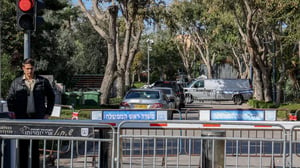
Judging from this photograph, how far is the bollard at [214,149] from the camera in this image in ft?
25.9

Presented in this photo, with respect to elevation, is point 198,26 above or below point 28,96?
above

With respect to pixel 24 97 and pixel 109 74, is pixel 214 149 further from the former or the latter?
pixel 109 74

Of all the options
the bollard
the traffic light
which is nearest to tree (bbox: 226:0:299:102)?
the traffic light

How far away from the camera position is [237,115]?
15.4 m

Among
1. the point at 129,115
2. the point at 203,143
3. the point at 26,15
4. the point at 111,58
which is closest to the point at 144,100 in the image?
the point at 111,58

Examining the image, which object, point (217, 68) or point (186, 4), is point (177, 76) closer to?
point (217, 68)

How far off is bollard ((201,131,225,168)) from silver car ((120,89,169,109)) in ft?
49.4

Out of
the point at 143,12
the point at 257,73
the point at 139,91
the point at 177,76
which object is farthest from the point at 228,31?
the point at 177,76

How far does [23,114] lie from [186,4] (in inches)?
1893

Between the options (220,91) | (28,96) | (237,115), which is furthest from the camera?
(220,91)

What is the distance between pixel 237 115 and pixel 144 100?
334 inches

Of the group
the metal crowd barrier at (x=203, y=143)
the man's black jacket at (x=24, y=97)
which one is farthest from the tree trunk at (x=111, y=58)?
the man's black jacket at (x=24, y=97)

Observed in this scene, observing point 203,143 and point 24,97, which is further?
point 24,97

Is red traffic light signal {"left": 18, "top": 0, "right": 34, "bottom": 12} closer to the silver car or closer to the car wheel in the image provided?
the silver car
